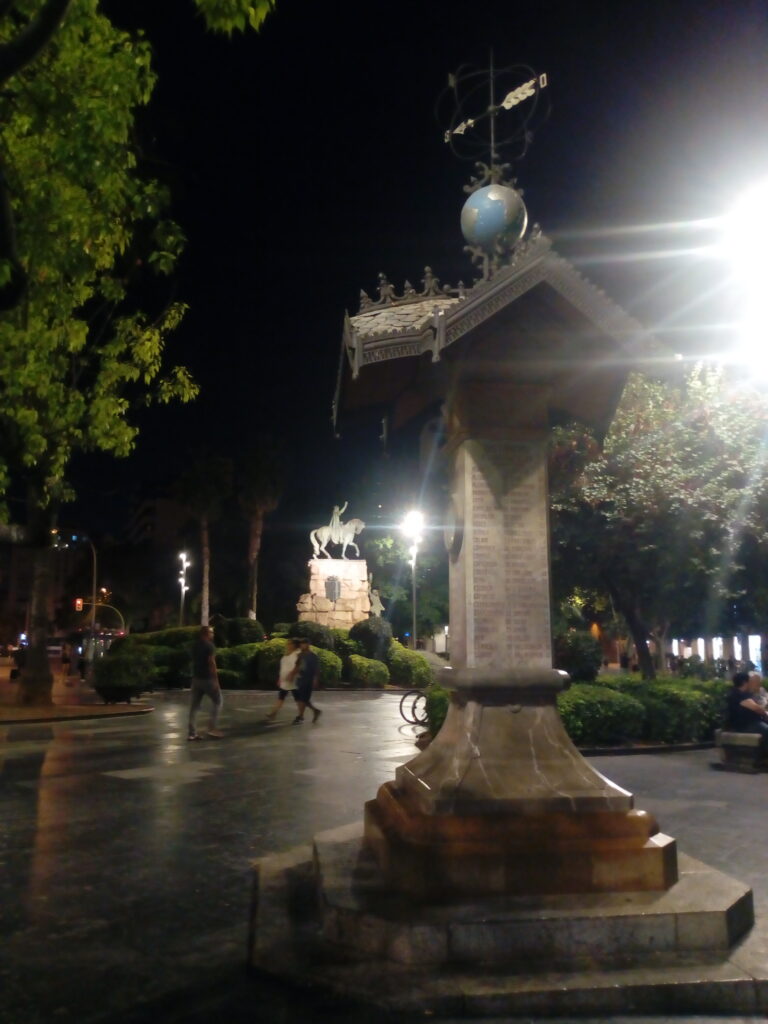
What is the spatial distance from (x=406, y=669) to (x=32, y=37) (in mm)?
29025

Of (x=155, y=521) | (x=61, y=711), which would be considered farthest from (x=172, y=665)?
(x=155, y=521)

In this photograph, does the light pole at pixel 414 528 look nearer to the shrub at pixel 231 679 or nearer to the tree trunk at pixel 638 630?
the tree trunk at pixel 638 630

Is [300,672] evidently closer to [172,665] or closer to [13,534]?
[13,534]

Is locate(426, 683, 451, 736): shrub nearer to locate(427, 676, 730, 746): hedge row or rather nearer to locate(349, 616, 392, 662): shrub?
locate(427, 676, 730, 746): hedge row

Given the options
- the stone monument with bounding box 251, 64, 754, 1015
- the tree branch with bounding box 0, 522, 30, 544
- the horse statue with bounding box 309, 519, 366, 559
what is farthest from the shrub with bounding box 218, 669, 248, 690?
the stone monument with bounding box 251, 64, 754, 1015

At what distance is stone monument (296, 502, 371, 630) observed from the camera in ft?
122

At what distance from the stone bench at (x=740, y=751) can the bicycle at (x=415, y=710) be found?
15.9 feet

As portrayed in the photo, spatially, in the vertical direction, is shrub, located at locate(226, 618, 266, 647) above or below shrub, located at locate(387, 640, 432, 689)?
above

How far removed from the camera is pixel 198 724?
1738 centimetres

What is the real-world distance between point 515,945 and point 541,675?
1809mm

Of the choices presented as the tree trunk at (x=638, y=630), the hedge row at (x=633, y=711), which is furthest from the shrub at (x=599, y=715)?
the tree trunk at (x=638, y=630)

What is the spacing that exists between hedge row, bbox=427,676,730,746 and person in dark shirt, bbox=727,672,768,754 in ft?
6.66

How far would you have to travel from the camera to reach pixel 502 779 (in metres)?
5.34

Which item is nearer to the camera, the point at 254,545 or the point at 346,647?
the point at 346,647
